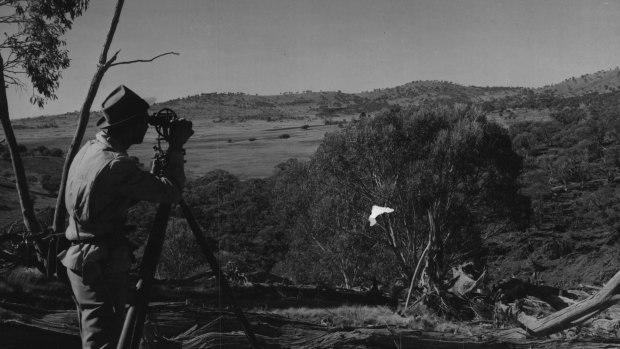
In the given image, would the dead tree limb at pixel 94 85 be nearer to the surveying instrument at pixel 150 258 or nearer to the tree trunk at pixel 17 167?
the tree trunk at pixel 17 167

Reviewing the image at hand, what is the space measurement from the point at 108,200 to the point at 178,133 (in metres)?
0.43

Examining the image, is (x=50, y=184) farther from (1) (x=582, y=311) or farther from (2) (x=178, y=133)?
(1) (x=582, y=311)

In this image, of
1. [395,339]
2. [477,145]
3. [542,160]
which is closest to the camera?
[395,339]

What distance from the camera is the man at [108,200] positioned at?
2.27 metres

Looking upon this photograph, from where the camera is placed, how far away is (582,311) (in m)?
1.96

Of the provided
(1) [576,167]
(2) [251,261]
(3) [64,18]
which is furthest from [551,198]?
(3) [64,18]

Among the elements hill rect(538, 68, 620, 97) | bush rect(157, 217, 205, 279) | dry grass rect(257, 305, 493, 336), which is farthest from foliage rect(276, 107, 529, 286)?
hill rect(538, 68, 620, 97)

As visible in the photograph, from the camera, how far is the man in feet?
7.45

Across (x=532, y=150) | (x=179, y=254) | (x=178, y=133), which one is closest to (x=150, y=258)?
(x=178, y=133)

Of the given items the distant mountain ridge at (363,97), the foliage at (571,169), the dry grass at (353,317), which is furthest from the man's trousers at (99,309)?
the distant mountain ridge at (363,97)

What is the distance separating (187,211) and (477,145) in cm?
1546

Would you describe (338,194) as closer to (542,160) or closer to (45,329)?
(45,329)

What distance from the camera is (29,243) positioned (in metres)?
2.99

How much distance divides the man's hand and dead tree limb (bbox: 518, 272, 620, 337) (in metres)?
1.67
